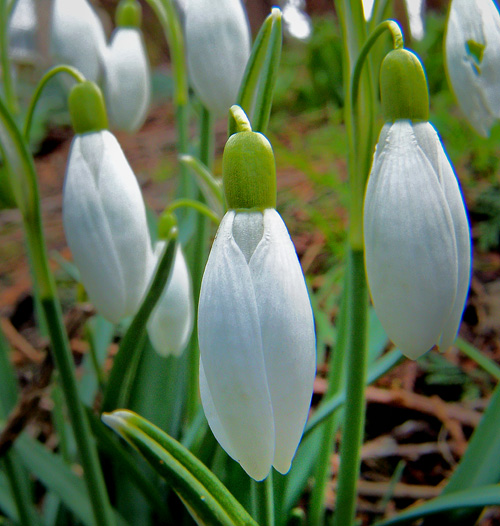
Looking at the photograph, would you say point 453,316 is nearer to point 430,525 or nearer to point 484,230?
point 430,525

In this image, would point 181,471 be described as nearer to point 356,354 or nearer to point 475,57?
point 356,354

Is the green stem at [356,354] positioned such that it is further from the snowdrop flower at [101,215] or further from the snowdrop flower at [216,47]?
the snowdrop flower at [216,47]

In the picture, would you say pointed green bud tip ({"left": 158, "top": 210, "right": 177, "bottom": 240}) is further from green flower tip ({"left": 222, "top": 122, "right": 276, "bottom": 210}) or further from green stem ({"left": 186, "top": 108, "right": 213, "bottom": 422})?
green flower tip ({"left": 222, "top": 122, "right": 276, "bottom": 210})

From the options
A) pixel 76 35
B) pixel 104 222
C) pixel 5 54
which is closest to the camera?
pixel 104 222

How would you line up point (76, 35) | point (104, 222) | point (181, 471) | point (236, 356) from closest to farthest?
point (236, 356) → point (181, 471) → point (104, 222) → point (76, 35)

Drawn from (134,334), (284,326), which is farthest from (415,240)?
(134,334)

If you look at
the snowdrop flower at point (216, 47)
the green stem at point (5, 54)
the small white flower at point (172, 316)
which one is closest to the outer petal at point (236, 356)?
the small white flower at point (172, 316)
